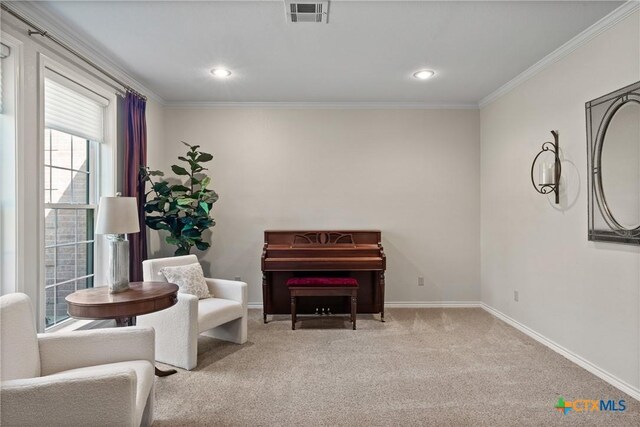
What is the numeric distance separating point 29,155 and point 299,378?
2.49 meters

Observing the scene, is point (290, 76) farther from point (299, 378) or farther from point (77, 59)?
point (299, 378)

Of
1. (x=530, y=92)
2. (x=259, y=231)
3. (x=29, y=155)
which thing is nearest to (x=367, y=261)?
(x=259, y=231)

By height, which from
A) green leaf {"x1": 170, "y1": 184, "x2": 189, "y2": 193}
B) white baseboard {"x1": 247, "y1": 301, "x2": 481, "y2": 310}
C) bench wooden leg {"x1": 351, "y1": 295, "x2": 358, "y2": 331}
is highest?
green leaf {"x1": 170, "y1": 184, "x2": 189, "y2": 193}

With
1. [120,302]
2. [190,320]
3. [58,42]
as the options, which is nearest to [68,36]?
[58,42]

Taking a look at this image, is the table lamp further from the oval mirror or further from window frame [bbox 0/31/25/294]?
the oval mirror

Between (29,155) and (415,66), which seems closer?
(29,155)

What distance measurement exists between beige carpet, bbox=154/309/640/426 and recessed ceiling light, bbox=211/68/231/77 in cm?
268

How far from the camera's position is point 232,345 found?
10.8ft

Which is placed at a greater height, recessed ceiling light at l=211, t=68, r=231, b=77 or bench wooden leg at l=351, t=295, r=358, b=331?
recessed ceiling light at l=211, t=68, r=231, b=77

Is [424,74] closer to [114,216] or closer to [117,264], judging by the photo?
→ [114,216]

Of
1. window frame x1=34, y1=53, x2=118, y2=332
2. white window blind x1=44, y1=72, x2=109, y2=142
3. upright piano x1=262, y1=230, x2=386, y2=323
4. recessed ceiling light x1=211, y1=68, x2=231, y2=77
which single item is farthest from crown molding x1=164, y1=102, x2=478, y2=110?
upright piano x1=262, y1=230, x2=386, y2=323

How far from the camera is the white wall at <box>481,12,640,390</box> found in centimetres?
247

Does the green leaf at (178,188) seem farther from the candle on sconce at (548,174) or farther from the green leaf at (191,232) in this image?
the candle on sconce at (548,174)

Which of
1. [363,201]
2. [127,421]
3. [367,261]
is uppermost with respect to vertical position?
[363,201]
